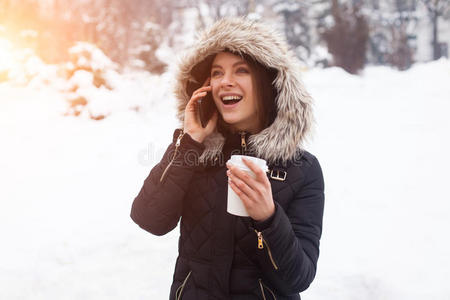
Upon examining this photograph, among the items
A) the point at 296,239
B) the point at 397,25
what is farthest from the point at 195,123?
the point at 397,25

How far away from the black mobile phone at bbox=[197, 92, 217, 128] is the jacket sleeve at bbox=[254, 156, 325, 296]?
1.81 feet

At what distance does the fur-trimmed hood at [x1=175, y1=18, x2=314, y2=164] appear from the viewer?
159 centimetres

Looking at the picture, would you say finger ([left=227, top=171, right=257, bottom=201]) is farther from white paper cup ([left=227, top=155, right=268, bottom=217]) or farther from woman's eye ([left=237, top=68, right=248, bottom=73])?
woman's eye ([left=237, top=68, right=248, bottom=73])

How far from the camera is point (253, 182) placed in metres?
1.13

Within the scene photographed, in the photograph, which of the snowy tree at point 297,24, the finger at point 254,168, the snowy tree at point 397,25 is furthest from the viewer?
the snowy tree at point 297,24

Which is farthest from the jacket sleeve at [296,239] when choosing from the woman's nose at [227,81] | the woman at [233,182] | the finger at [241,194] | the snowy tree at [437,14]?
the snowy tree at [437,14]

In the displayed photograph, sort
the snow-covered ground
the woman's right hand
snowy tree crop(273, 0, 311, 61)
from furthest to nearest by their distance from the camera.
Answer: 1. snowy tree crop(273, 0, 311, 61)
2. the snow-covered ground
3. the woman's right hand

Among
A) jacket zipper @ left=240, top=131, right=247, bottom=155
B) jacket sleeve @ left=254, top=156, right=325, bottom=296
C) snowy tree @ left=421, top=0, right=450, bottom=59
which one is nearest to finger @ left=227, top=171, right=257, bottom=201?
jacket sleeve @ left=254, top=156, right=325, bottom=296

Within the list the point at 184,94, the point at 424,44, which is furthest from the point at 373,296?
the point at 424,44

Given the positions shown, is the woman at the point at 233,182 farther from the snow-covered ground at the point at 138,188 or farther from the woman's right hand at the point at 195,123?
the snow-covered ground at the point at 138,188

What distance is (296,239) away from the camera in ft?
4.18

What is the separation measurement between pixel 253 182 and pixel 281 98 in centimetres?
68

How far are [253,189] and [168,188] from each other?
0.48m

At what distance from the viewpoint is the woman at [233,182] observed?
139cm
